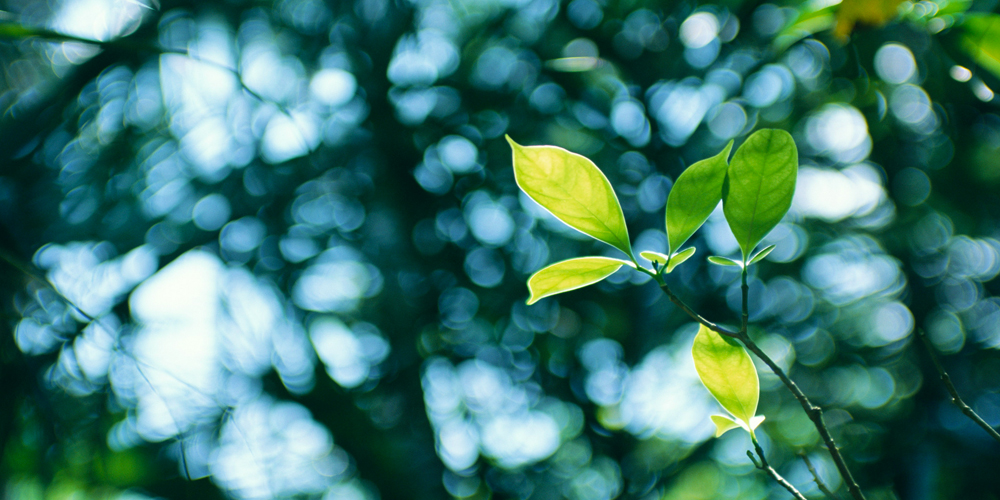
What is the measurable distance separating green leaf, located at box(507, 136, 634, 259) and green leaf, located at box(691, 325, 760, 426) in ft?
0.22

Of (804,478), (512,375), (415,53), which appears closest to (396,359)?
(512,375)

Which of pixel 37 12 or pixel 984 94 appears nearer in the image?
pixel 984 94

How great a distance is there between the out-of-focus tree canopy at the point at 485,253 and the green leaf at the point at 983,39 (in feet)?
2.22

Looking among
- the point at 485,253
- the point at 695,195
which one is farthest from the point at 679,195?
the point at 485,253

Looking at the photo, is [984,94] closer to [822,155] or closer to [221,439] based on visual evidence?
[822,155]

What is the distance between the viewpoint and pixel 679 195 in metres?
0.20

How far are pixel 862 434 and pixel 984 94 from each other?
105 centimetres

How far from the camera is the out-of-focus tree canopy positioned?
3.26ft

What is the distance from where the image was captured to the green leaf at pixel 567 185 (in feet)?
0.61

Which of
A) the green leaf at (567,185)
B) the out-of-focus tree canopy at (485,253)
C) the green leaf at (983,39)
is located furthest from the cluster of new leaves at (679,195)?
the out-of-focus tree canopy at (485,253)

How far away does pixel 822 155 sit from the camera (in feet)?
3.53

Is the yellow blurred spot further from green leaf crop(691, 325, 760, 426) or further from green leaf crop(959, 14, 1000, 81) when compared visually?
green leaf crop(691, 325, 760, 426)

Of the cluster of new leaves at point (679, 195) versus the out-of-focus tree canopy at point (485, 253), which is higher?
the cluster of new leaves at point (679, 195)

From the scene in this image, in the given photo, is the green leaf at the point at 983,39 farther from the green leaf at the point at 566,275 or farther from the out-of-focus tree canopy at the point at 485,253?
the out-of-focus tree canopy at the point at 485,253
